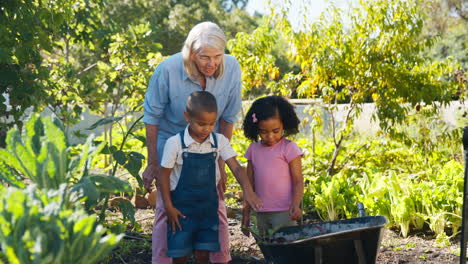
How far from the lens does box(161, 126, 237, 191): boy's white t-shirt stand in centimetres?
275

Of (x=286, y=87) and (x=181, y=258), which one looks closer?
(x=181, y=258)

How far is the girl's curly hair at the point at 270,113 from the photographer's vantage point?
10.0 ft

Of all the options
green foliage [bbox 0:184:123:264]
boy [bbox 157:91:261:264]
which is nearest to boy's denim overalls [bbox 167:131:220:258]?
boy [bbox 157:91:261:264]

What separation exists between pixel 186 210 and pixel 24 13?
1865 millimetres

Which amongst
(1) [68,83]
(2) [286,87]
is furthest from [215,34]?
(2) [286,87]

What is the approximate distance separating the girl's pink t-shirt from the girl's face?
0.08 m

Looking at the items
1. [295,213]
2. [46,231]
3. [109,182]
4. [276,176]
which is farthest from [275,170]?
[46,231]

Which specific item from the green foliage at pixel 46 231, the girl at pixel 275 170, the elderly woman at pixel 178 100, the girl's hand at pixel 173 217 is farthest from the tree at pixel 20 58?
the green foliage at pixel 46 231

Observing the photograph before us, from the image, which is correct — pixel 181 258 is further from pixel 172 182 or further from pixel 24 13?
pixel 24 13

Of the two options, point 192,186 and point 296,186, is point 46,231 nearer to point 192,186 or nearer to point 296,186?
point 192,186

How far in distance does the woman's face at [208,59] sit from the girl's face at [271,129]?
0.46 meters

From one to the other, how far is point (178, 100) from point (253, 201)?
2.20ft

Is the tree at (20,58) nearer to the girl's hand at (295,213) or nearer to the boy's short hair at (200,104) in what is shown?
the boy's short hair at (200,104)

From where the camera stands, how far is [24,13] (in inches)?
145
